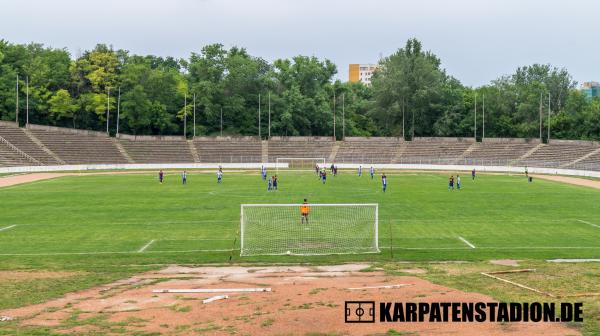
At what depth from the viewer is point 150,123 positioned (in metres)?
123

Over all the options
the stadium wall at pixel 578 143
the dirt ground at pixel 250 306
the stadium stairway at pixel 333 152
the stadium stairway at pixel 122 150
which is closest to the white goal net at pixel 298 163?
the stadium stairway at pixel 333 152

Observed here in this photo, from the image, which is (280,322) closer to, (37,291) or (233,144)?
(37,291)

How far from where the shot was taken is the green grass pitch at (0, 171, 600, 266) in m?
27.9

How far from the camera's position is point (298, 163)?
103m

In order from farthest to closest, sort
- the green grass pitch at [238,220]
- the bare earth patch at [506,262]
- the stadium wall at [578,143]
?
the stadium wall at [578,143] < the green grass pitch at [238,220] < the bare earth patch at [506,262]

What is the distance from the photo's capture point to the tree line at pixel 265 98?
11762 cm

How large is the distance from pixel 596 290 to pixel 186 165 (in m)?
84.7

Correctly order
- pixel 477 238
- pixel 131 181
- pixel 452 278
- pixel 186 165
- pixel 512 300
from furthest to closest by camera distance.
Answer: pixel 186 165 < pixel 131 181 < pixel 477 238 < pixel 452 278 < pixel 512 300

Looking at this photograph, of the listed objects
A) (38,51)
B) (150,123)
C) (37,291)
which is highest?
(38,51)

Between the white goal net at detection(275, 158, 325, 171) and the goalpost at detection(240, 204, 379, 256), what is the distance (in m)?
60.3

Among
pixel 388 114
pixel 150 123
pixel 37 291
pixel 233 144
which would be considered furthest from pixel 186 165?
pixel 37 291

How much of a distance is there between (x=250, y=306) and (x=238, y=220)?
19.8 m

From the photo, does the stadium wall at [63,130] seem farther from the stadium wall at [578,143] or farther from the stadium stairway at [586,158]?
the stadium wall at [578,143]

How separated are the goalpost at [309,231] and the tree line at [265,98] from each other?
83678 millimetres
